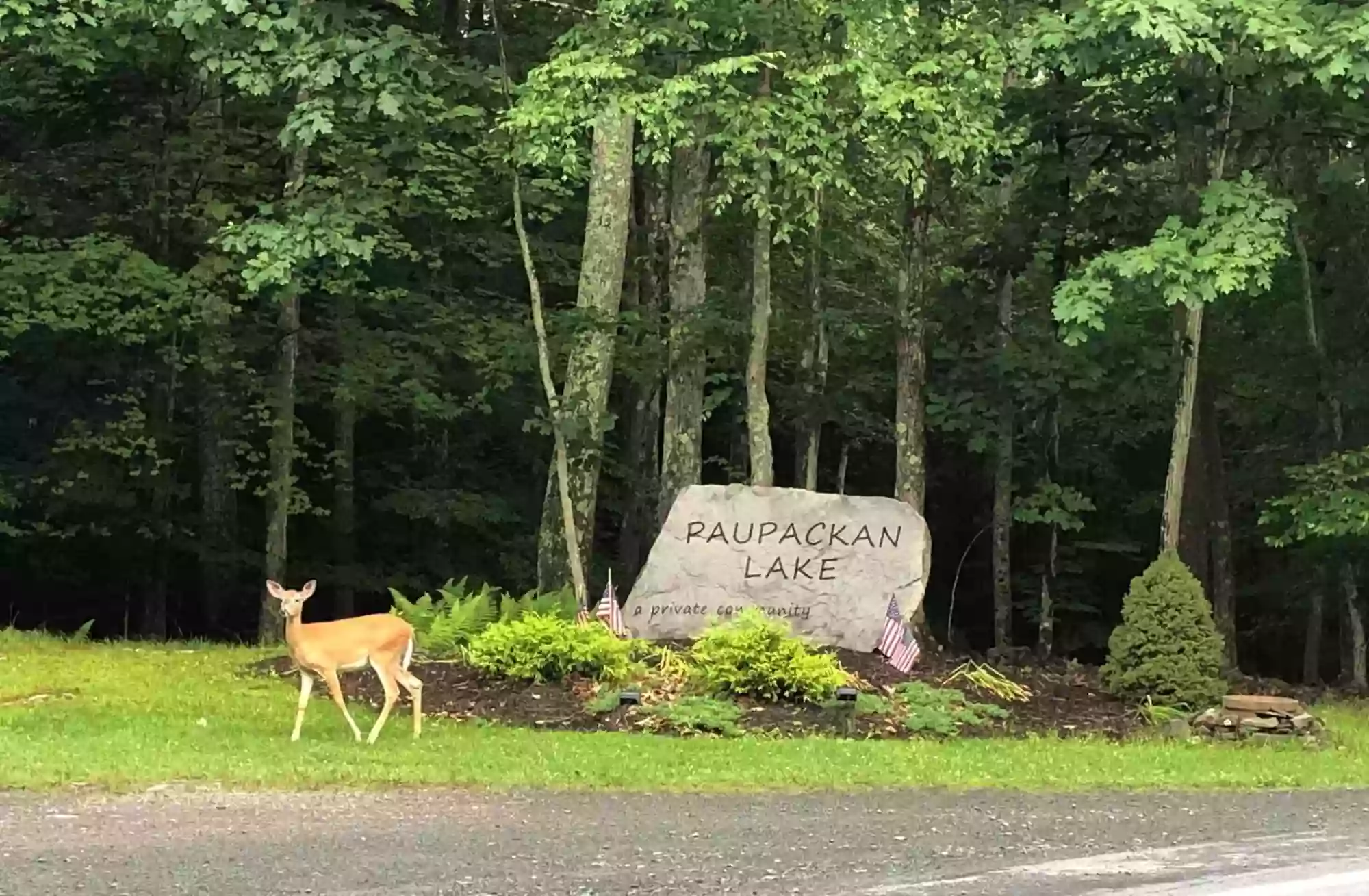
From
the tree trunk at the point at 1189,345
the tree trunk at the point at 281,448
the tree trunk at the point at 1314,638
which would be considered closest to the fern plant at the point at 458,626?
the tree trunk at the point at 1189,345

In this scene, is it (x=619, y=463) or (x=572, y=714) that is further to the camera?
(x=619, y=463)

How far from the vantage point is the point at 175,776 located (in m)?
9.05

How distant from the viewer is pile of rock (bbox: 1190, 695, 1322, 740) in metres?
12.1

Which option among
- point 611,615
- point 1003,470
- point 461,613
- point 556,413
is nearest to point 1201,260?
point 611,615

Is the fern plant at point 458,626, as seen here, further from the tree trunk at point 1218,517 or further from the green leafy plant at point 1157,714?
the tree trunk at point 1218,517

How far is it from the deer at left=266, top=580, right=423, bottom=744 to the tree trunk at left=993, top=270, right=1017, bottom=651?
10434 mm

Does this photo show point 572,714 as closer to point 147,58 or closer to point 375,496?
point 147,58

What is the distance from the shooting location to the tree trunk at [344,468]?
21.5m

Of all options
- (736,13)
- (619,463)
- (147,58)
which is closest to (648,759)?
(736,13)

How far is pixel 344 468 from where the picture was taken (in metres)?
22.5

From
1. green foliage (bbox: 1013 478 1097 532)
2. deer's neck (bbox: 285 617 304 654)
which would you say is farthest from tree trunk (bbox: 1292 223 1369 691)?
deer's neck (bbox: 285 617 304 654)

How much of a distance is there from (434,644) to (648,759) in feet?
15.5

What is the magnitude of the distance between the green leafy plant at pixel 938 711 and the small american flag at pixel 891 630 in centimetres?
83

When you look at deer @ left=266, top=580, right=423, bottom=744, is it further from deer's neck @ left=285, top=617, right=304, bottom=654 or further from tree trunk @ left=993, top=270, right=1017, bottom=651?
tree trunk @ left=993, top=270, right=1017, bottom=651
